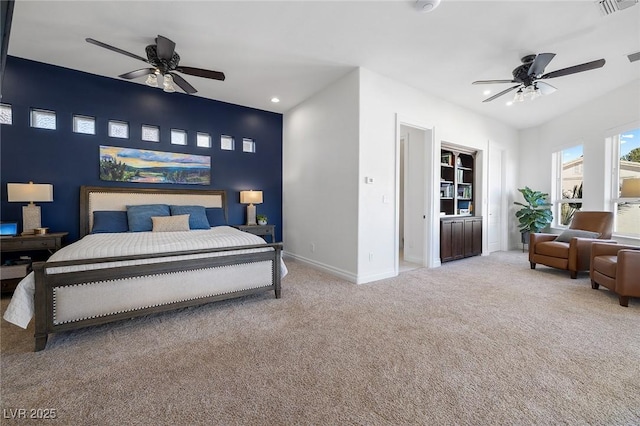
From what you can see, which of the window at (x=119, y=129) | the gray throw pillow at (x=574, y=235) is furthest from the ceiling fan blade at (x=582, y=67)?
the window at (x=119, y=129)

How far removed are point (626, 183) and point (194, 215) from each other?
7.11 meters

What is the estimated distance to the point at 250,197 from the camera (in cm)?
505

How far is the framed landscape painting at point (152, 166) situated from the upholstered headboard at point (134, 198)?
0.63ft

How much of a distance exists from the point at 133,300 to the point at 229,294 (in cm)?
85

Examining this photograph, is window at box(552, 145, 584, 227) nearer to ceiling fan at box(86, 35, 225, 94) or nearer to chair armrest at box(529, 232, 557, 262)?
chair armrest at box(529, 232, 557, 262)

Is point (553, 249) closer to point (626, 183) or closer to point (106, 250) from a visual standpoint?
point (626, 183)

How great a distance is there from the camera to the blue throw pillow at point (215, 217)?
15.5 feet

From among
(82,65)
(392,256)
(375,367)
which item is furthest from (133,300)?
(82,65)

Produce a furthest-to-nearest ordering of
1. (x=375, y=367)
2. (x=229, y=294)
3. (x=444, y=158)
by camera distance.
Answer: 1. (x=444, y=158)
2. (x=229, y=294)
3. (x=375, y=367)

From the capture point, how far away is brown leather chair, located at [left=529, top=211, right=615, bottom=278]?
398 cm

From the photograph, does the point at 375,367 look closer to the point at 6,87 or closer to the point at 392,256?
the point at 392,256

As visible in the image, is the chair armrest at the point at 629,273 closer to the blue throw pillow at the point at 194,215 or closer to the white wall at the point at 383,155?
the white wall at the point at 383,155

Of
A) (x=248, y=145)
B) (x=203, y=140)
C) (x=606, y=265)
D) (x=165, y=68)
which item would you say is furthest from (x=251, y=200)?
(x=606, y=265)

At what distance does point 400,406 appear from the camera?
4.92 feet
